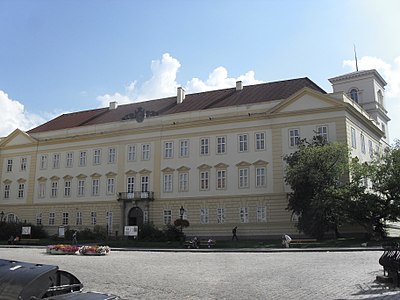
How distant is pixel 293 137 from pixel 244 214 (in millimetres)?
9394

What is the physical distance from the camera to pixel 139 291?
12.5m

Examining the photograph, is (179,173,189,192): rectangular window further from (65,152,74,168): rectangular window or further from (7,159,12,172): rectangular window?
(7,159,12,172): rectangular window

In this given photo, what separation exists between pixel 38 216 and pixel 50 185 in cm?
431

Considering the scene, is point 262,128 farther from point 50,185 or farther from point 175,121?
point 50,185

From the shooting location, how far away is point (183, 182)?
4962 centimetres

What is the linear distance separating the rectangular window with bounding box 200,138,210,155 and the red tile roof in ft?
14.3

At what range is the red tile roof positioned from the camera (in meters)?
49.5

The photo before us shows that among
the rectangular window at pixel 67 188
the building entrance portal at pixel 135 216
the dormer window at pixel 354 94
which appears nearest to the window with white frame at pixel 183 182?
the building entrance portal at pixel 135 216

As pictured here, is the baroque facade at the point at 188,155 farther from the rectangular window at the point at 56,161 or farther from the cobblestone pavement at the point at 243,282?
the cobblestone pavement at the point at 243,282

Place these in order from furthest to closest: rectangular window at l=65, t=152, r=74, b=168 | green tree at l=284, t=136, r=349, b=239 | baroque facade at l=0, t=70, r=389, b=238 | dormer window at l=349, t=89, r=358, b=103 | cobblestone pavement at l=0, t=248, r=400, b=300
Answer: dormer window at l=349, t=89, r=358, b=103 → rectangular window at l=65, t=152, r=74, b=168 → baroque facade at l=0, t=70, r=389, b=238 → green tree at l=284, t=136, r=349, b=239 → cobblestone pavement at l=0, t=248, r=400, b=300

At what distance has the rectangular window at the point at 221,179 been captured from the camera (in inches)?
1869

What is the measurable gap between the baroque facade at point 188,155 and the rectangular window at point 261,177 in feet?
0.34

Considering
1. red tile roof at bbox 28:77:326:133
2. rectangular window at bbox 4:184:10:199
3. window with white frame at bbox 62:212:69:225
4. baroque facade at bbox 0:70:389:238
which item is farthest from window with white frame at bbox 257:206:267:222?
rectangular window at bbox 4:184:10:199

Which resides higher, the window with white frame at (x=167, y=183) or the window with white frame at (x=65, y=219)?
the window with white frame at (x=167, y=183)
